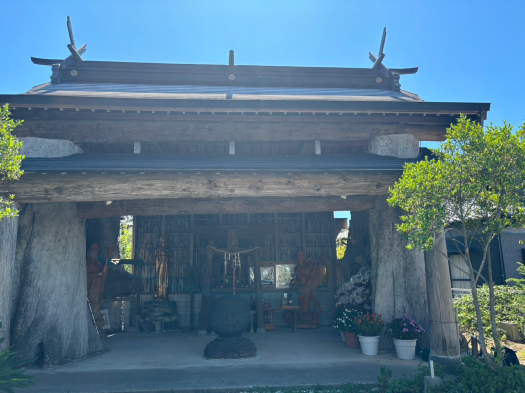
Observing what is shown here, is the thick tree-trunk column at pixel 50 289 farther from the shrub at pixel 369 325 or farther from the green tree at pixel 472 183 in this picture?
the green tree at pixel 472 183

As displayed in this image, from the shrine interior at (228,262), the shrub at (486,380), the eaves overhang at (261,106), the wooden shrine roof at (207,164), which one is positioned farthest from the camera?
the shrine interior at (228,262)

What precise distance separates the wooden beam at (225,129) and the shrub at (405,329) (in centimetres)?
401

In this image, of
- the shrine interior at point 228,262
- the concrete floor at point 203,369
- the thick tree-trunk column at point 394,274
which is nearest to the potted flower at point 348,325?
the concrete floor at point 203,369

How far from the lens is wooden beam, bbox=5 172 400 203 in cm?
638

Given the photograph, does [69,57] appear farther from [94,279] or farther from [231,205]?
[231,205]

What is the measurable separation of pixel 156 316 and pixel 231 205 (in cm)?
481

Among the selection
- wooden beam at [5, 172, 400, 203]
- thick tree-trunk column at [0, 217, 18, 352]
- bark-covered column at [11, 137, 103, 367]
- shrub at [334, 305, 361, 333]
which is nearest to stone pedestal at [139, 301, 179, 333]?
bark-covered column at [11, 137, 103, 367]

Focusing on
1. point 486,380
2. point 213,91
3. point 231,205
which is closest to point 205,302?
point 231,205

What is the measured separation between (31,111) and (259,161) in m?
4.79

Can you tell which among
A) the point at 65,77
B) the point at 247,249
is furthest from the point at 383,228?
the point at 65,77

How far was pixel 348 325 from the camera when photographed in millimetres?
8125

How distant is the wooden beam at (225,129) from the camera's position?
26.4 ft

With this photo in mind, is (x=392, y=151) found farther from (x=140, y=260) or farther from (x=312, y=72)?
(x=140, y=260)

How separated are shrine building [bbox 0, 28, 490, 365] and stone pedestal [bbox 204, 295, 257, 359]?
2216 mm
